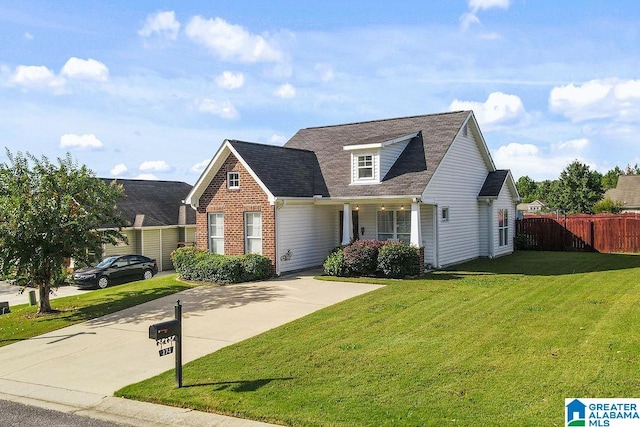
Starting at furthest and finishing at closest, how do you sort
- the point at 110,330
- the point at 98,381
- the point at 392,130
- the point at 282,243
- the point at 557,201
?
the point at 557,201 < the point at 392,130 < the point at 282,243 < the point at 110,330 < the point at 98,381

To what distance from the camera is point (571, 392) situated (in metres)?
7.05

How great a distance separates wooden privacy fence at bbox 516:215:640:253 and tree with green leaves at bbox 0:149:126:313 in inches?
889

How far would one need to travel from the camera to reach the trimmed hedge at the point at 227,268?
1936 cm

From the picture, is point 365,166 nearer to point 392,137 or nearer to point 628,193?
point 392,137

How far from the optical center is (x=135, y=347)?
1116cm

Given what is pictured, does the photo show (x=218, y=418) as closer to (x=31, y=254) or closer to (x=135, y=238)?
(x=31, y=254)

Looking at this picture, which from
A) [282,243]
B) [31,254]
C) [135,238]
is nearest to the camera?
[31,254]

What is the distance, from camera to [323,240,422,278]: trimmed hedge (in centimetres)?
1841

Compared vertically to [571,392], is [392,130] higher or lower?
higher

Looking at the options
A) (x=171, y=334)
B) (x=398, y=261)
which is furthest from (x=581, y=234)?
(x=171, y=334)

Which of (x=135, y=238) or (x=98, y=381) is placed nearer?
(x=98, y=381)

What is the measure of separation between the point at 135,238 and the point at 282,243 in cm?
1341

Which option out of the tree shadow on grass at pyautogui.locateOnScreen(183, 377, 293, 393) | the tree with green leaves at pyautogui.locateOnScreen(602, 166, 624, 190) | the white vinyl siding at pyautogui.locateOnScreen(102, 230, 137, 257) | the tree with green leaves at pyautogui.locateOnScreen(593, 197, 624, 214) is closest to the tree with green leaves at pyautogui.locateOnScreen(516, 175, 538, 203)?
the tree with green leaves at pyautogui.locateOnScreen(602, 166, 624, 190)

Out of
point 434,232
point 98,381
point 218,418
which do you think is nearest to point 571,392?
point 218,418
